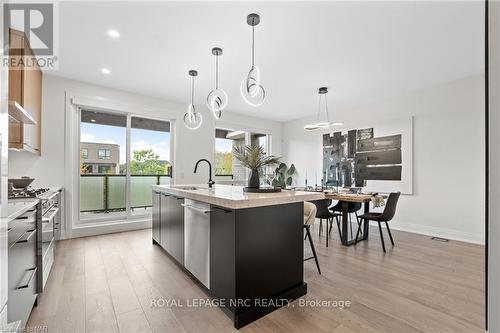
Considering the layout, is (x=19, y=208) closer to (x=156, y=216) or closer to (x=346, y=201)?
(x=156, y=216)

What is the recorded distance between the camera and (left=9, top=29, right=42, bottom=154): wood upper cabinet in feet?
8.17

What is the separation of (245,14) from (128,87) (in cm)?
291

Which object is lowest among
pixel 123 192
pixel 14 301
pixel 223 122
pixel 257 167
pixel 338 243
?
pixel 338 243

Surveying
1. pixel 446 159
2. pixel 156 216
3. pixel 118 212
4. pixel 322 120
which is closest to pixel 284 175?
pixel 322 120

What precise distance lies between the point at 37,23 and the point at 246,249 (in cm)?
310

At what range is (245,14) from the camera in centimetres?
228

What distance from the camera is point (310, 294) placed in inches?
84.4

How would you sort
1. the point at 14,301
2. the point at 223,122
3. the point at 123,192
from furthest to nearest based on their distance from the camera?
1. the point at 223,122
2. the point at 123,192
3. the point at 14,301

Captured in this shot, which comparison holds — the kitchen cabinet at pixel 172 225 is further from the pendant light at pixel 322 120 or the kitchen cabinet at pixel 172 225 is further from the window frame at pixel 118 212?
the pendant light at pixel 322 120

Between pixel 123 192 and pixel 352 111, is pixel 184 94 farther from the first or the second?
pixel 352 111

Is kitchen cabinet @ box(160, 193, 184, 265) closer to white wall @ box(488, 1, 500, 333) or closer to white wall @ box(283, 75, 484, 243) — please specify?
white wall @ box(488, 1, 500, 333)

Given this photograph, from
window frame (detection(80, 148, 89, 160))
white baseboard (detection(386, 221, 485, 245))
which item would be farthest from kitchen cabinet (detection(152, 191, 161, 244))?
white baseboard (detection(386, 221, 485, 245))

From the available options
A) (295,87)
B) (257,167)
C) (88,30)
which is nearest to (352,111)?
(295,87)

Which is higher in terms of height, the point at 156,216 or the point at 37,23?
the point at 37,23
